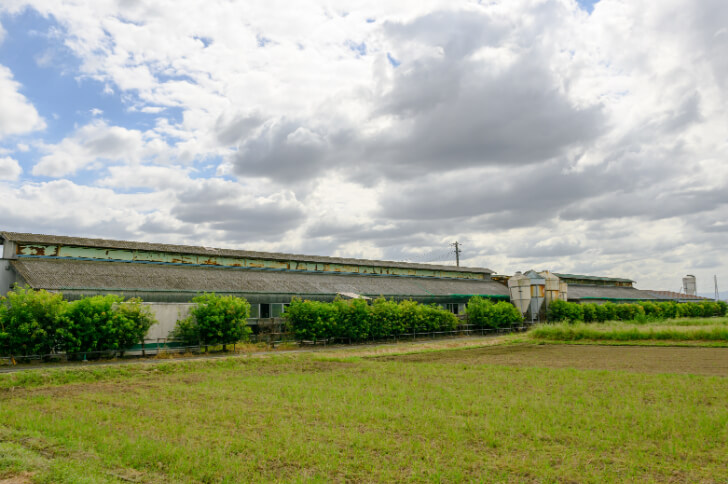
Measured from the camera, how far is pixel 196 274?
131 feet

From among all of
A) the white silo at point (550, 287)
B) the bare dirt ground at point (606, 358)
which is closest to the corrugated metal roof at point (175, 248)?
the white silo at point (550, 287)

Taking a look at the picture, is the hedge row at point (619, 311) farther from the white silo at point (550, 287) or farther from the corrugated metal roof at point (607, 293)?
the corrugated metal roof at point (607, 293)

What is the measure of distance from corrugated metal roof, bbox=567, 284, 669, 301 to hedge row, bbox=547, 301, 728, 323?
586cm

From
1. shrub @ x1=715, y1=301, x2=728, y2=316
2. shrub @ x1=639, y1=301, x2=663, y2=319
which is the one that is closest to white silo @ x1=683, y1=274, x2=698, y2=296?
shrub @ x1=715, y1=301, x2=728, y2=316

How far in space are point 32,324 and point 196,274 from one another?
15.5 m

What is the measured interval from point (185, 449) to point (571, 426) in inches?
332

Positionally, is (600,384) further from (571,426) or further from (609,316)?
(609,316)

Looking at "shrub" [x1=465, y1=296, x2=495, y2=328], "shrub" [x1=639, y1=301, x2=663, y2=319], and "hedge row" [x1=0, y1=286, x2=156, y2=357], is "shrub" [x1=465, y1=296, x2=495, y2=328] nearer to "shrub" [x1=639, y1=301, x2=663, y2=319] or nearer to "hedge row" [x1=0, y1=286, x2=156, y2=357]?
"shrub" [x1=639, y1=301, x2=663, y2=319]

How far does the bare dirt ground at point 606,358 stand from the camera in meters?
23.6

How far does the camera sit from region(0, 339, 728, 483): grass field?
30.0 ft

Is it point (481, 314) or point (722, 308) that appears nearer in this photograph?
point (481, 314)

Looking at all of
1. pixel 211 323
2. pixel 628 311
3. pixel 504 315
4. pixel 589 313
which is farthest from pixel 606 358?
pixel 628 311

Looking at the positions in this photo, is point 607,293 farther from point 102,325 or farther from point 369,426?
point 369,426

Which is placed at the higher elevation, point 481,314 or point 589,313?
point 481,314
